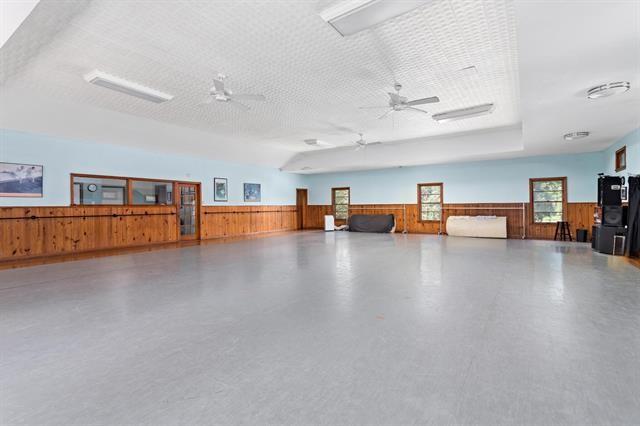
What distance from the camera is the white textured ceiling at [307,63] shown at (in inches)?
131

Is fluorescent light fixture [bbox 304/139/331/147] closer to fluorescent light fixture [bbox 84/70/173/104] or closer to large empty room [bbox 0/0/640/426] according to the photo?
large empty room [bbox 0/0/640/426]

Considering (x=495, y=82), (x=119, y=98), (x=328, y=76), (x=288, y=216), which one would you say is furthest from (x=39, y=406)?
(x=288, y=216)

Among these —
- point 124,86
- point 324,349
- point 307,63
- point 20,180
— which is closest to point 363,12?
point 307,63

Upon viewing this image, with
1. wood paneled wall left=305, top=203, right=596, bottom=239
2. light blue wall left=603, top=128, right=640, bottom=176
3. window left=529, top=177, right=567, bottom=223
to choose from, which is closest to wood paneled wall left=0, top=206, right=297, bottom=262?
wood paneled wall left=305, top=203, right=596, bottom=239

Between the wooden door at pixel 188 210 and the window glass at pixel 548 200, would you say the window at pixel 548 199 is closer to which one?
the window glass at pixel 548 200

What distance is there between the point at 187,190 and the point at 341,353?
976cm

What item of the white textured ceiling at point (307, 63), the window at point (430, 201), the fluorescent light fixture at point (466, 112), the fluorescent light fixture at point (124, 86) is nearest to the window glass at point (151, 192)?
Answer: the white textured ceiling at point (307, 63)

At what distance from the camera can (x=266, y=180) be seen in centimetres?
1358

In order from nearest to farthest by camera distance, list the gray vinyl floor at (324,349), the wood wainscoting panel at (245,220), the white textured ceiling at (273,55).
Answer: the gray vinyl floor at (324,349), the white textured ceiling at (273,55), the wood wainscoting panel at (245,220)

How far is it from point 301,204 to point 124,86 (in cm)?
1097

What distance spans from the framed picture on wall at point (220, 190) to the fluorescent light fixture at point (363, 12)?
894cm

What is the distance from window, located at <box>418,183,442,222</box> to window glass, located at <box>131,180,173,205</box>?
9.09 m

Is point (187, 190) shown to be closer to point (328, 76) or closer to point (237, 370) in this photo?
point (328, 76)

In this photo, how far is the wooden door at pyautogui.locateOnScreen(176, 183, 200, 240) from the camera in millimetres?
10414
